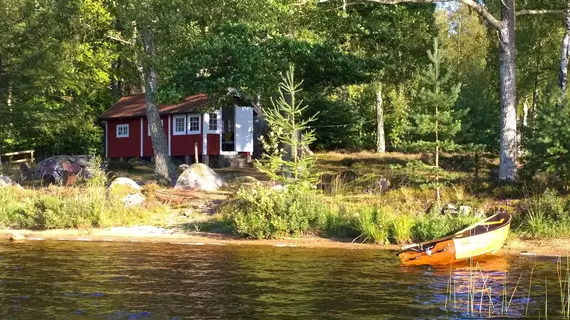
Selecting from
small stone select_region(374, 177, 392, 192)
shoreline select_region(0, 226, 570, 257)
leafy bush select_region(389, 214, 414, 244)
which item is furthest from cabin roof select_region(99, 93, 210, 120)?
leafy bush select_region(389, 214, 414, 244)

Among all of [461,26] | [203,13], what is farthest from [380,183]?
[461,26]

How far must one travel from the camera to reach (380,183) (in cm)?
2366

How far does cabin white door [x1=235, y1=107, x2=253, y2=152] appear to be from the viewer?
3853 cm

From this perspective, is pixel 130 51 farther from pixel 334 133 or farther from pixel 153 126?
pixel 334 133

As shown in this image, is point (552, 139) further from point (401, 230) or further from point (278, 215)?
point (278, 215)

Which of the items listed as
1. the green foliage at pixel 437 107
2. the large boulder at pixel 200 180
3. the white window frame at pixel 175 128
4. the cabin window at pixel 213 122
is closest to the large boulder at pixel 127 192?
the large boulder at pixel 200 180

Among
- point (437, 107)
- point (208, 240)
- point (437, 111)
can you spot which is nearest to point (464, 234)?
point (437, 111)

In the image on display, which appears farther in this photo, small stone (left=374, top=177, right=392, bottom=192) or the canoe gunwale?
small stone (left=374, top=177, right=392, bottom=192)

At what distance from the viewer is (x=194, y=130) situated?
39062mm

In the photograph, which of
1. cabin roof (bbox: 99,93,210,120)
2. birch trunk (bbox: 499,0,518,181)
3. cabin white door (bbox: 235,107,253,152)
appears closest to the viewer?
birch trunk (bbox: 499,0,518,181)

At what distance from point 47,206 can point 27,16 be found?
55.8 ft

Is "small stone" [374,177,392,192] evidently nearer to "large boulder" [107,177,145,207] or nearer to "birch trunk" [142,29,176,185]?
"large boulder" [107,177,145,207]

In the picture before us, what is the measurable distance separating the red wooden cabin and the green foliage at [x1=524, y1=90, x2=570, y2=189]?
19501 mm

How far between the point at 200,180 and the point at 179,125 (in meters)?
13.8
